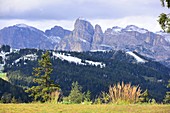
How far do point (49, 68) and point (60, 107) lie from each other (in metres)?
24.0

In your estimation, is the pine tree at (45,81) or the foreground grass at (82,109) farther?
the pine tree at (45,81)

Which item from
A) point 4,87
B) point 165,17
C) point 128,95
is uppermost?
point 165,17

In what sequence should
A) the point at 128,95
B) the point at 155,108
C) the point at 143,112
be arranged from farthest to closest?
the point at 128,95 → the point at 155,108 → the point at 143,112

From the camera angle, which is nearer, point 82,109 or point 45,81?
point 82,109

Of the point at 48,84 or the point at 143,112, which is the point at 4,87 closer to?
the point at 48,84

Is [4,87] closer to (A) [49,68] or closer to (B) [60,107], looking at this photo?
(A) [49,68]

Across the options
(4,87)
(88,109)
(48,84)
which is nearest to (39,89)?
(48,84)

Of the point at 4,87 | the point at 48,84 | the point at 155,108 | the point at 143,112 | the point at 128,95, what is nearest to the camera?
the point at 143,112

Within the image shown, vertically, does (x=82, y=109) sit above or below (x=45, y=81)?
above

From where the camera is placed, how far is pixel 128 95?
62.3 feet

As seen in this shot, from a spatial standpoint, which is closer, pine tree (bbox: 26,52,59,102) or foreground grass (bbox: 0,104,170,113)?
foreground grass (bbox: 0,104,170,113)

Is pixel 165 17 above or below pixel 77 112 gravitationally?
above

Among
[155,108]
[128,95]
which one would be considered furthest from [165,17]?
[128,95]

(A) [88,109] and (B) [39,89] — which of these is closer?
(A) [88,109]
